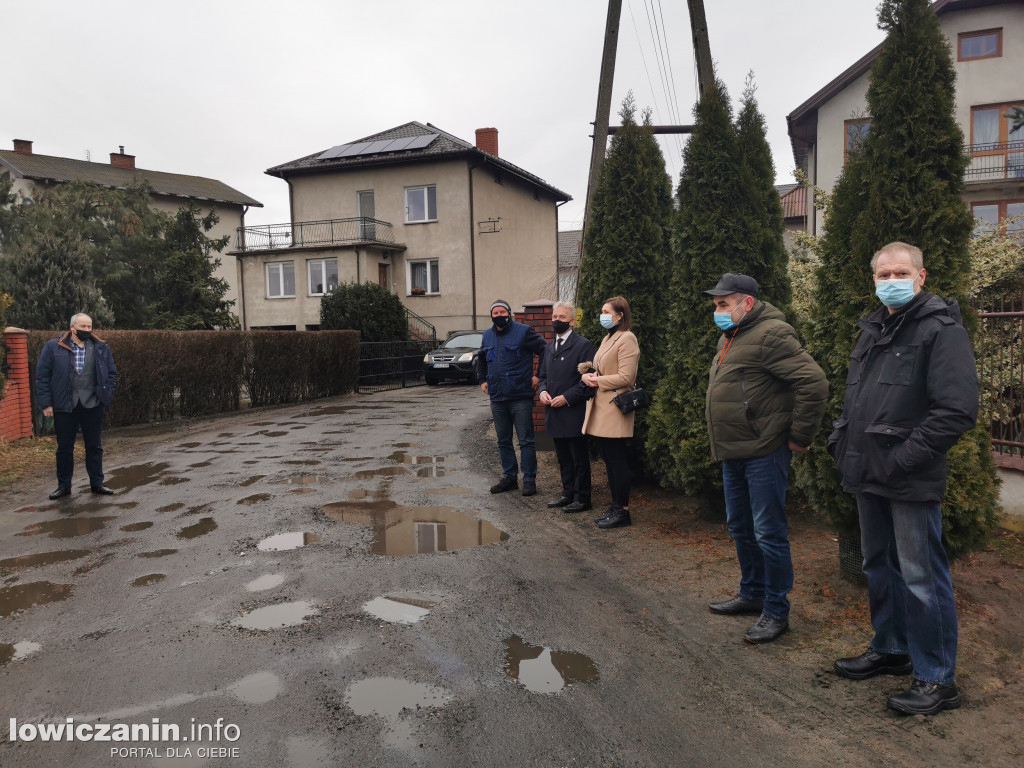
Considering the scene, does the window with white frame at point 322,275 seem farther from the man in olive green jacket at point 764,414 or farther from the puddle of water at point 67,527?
the man in olive green jacket at point 764,414

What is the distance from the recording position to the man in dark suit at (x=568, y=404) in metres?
6.54

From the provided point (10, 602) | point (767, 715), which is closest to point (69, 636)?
point (10, 602)

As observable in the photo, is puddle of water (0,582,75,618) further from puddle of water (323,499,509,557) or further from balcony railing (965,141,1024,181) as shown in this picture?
balcony railing (965,141,1024,181)

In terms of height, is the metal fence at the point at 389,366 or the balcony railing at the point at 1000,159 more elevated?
the balcony railing at the point at 1000,159

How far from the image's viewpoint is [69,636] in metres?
4.02

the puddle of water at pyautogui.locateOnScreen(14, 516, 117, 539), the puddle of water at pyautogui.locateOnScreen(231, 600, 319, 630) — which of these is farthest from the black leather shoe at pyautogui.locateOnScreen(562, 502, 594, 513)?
the puddle of water at pyautogui.locateOnScreen(14, 516, 117, 539)

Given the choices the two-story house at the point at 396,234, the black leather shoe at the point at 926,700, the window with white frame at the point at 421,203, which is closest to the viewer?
the black leather shoe at the point at 926,700

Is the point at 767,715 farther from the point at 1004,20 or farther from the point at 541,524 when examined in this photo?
the point at 1004,20

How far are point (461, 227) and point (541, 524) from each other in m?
25.4

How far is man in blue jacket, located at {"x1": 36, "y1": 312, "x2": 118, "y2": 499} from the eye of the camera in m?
7.49

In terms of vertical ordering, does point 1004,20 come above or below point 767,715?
above

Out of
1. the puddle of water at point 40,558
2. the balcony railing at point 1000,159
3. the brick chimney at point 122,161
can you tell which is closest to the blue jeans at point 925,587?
the puddle of water at point 40,558

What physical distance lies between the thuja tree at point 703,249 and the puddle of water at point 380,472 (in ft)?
12.1

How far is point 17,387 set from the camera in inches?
426
